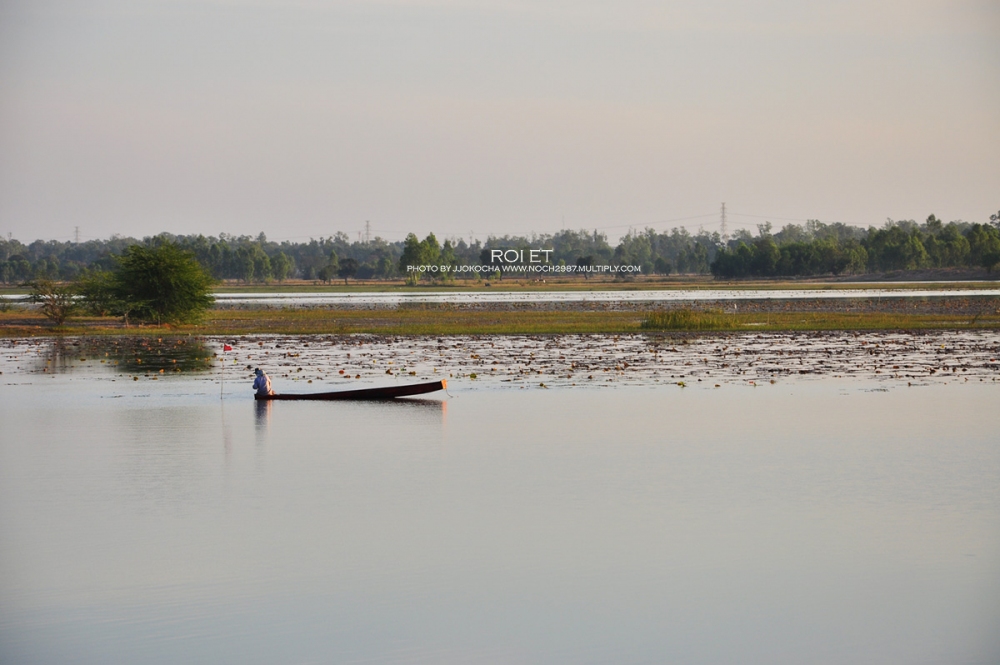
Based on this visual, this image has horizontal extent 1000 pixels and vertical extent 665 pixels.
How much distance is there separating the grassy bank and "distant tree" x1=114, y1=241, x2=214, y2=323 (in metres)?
1.03

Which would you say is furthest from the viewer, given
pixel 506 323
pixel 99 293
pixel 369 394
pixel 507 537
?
pixel 99 293

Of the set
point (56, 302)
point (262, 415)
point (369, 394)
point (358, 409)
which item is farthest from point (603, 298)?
point (262, 415)

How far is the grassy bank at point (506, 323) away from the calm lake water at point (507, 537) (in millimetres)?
25587

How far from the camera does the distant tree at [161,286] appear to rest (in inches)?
2112

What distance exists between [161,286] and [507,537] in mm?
44373

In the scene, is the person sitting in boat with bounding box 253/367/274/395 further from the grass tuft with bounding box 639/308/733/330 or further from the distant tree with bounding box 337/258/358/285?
the distant tree with bounding box 337/258/358/285

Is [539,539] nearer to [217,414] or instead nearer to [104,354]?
[217,414]

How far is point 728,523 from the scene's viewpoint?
1376 cm

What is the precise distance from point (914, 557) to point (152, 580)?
825 cm

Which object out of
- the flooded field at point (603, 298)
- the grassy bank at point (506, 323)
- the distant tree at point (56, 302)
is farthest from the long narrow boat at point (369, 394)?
the flooded field at point (603, 298)

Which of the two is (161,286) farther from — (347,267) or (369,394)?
(347,267)

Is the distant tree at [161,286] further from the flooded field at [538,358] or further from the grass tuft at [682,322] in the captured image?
the grass tuft at [682,322]

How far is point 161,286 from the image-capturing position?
2133 inches

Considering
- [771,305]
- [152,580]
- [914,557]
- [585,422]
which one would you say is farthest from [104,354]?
[771,305]
